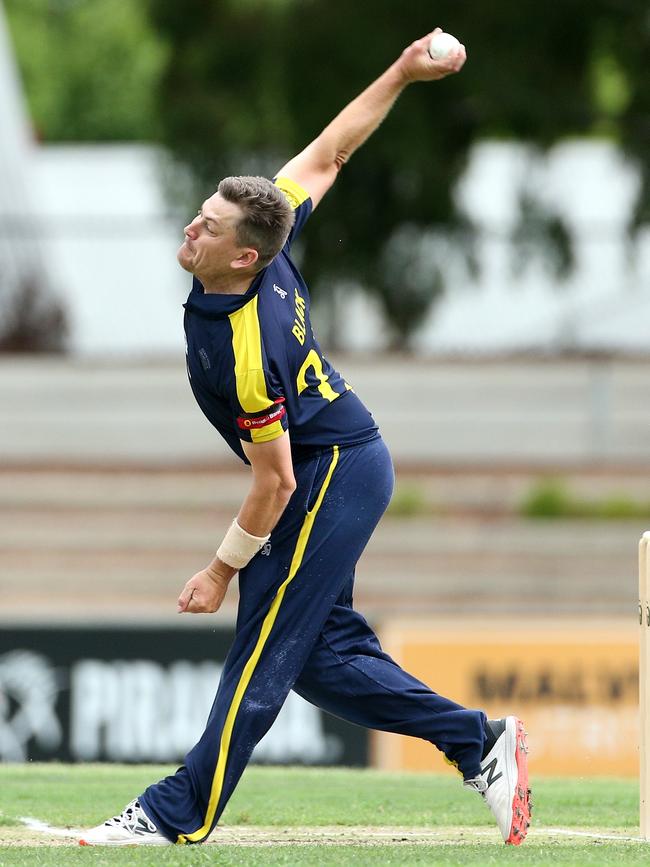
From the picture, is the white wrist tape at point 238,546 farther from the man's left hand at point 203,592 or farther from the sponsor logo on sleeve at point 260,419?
the sponsor logo on sleeve at point 260,419

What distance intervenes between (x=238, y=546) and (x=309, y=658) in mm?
537

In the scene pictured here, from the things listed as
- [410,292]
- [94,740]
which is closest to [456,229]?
[410,292]

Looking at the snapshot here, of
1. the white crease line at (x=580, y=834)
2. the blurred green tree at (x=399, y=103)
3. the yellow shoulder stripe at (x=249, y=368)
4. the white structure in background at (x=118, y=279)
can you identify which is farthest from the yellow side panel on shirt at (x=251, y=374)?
the white structure in background at (x=118, y=279)

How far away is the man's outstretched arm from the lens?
610cm

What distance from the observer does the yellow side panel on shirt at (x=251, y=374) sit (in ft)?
16.9

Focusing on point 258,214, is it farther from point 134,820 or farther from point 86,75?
point 86,75

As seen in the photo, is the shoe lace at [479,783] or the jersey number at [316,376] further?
the shoe lace at [479,783]

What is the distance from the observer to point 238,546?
5453mm

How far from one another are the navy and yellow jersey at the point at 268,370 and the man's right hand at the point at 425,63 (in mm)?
906

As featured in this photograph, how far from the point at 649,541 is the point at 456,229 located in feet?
54.2

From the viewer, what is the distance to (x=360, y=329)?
22.7 meters

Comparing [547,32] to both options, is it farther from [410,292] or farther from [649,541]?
[649,541]

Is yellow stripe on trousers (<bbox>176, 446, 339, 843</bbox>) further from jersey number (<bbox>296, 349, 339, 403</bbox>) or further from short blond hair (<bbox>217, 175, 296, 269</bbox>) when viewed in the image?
short blond hair (<bbox>217, 175, 296, 269</bbox>)

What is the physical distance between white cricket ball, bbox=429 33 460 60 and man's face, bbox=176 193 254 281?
1.25 metres
